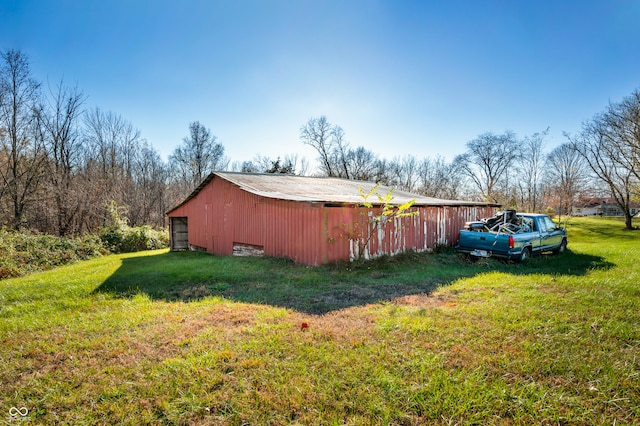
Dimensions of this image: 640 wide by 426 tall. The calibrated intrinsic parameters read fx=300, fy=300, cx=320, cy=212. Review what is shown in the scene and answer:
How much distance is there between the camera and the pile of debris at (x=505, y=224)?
963cm

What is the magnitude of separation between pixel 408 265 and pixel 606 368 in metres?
6.24

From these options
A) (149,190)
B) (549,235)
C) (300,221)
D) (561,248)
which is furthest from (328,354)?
(149,190)

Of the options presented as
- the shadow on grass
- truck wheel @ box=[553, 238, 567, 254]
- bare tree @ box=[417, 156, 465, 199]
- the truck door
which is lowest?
the shadow on grass

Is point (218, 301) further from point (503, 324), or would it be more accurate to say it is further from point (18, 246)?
point (18, 246)

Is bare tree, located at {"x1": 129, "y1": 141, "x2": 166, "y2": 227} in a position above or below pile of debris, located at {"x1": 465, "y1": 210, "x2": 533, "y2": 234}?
above

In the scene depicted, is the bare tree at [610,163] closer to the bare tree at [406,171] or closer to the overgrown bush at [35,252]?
the bare tree at [406,171]

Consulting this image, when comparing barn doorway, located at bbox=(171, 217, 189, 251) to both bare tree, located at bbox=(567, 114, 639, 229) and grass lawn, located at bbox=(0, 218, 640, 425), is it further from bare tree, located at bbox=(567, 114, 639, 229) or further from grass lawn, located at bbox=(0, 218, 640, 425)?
bare tree, located at bbox=(567, 114, 639, 229)

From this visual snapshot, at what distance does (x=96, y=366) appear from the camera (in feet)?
11.2

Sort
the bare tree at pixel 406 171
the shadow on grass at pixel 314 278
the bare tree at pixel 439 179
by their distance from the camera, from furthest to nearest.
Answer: the bare tree at pixel 406 171 < the bare tree at pixel 439 179 < the shadow on grass at pixel 314 278

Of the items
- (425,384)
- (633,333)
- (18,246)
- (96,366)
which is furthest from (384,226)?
(18,246)

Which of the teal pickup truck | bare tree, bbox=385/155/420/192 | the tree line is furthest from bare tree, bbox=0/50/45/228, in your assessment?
bare tree, bbox=385/155/420/192

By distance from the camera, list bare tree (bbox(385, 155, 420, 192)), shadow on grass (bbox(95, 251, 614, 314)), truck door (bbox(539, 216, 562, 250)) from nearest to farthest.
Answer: shadow on grass (bbox(95, 251, 614, 314))
truck door (bbox(539, 216, 562, 250))
bare tree (bbox(385, 155, 420, 192))

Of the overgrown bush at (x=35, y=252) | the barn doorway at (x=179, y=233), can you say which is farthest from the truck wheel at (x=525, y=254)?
the overgrown bush at (x=35, y=252)

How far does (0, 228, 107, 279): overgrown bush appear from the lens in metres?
10.9
